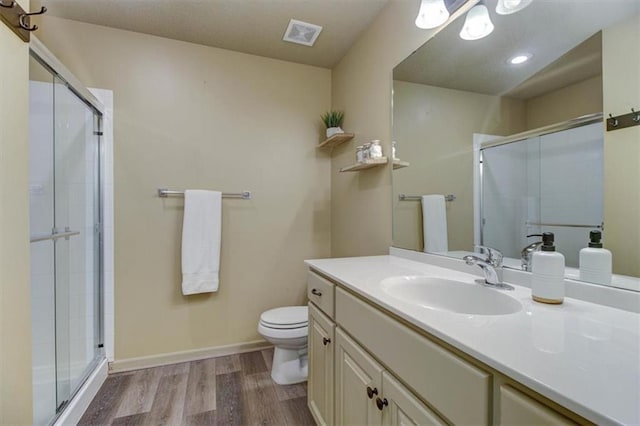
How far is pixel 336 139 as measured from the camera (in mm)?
2205

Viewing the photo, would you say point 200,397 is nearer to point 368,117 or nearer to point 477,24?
point 368,117

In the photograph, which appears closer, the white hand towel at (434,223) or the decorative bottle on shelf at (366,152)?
the white hand towel at (434,223)

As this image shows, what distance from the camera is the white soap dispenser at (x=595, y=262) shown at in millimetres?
813

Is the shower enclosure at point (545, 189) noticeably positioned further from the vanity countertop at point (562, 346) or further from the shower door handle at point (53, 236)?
the shower door handle at point (53, 236)

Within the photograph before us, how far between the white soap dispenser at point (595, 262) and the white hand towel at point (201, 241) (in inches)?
78.7

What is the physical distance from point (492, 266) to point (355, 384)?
65 cm

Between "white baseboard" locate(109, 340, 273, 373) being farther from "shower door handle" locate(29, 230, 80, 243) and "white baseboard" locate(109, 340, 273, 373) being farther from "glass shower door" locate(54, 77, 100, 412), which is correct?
"shower door handle" locate(29, 230, 80, 243)

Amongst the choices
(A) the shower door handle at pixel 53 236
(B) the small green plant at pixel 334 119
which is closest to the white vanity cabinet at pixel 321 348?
(B) the small green plant at pixel 334 119

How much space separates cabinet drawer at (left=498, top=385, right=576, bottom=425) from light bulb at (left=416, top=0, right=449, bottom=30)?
58.0 inches

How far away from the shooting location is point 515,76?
1.11 meters

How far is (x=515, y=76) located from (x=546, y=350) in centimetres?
102

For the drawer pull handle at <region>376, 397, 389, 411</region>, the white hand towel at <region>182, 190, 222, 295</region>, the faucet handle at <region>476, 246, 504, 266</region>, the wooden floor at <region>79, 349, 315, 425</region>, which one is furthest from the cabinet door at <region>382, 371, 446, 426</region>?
the white hand towel at <region>182, 190, 222, 295</region>

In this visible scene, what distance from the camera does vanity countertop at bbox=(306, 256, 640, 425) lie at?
41cm

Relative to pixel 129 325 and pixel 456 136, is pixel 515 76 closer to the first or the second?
pixel 456 136
